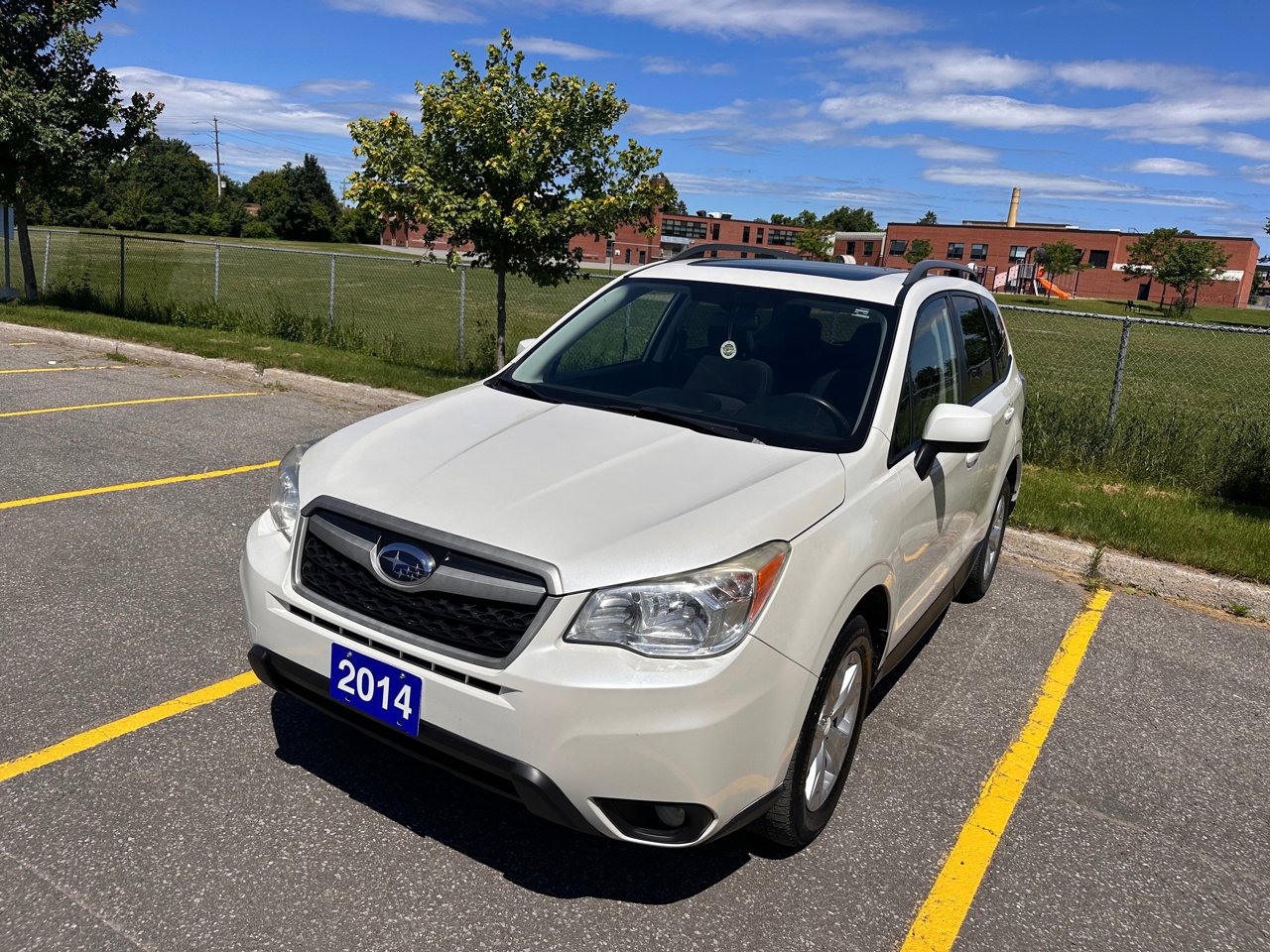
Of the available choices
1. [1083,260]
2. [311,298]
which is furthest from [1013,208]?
[311,298]

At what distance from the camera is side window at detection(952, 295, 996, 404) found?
4.64 meters

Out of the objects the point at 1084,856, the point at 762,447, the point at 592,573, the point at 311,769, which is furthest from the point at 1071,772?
the point at 311,769

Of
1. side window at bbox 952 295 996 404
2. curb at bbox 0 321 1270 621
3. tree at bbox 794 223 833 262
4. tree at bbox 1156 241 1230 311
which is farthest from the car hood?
tree at bbox 794 223 833 262

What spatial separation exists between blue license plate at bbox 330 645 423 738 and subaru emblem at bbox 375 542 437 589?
0.23 meters

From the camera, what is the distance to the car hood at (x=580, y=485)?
99.8 inches

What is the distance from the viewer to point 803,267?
438 centimetres

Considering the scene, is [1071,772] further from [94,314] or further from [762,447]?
[94,314]

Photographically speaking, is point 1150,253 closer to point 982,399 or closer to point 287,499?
point 982,399

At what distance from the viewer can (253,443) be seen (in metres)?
7.87

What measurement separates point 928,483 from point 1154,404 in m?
14.3

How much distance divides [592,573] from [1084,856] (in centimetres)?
201

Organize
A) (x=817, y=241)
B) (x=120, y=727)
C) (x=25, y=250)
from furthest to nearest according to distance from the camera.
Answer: (x=817, y=241), (x=25, y=250), (x=120, y=727)

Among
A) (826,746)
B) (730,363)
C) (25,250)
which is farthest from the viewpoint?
(25,250)

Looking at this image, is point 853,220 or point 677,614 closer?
point 677,614
